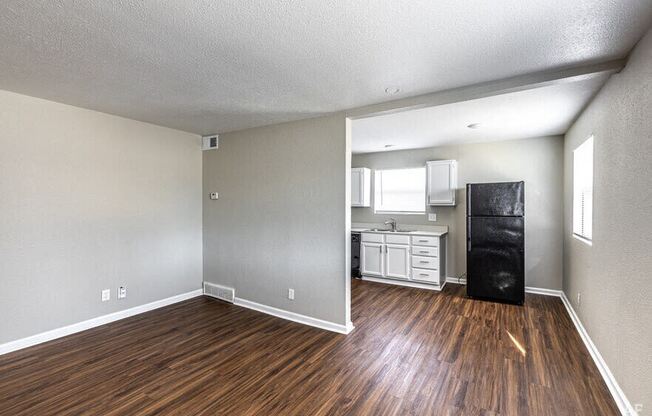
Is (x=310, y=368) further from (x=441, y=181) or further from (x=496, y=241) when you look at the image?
(x=441, y=181)

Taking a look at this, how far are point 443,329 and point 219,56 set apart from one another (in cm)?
339

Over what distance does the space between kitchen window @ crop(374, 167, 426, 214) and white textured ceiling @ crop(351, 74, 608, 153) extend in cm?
69

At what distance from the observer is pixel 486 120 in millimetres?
3646

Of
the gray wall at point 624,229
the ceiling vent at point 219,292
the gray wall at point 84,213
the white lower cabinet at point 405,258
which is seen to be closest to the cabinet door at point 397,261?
the white lower cabinet at point 405,258

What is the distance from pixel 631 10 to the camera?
→ 1.58 metres

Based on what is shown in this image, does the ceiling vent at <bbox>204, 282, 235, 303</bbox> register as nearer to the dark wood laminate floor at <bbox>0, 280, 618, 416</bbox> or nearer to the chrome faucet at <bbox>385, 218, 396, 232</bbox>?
the dark wood laminate floor at <bbox>0, 280, 618, 416</bbox>

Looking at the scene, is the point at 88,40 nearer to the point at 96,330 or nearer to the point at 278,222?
the point at 278,222

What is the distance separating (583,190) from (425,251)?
7.08 ft

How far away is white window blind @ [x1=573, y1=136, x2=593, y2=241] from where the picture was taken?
308 centimetres

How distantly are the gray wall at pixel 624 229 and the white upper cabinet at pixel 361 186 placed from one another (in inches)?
135

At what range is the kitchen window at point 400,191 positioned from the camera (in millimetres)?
5566

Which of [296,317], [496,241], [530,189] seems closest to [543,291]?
[496,241]

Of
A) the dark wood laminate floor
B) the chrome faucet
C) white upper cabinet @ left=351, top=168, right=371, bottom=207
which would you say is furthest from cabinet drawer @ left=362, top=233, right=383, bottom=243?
the dark wood laminate floor

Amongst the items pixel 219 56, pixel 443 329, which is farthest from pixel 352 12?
pixel 443 329
